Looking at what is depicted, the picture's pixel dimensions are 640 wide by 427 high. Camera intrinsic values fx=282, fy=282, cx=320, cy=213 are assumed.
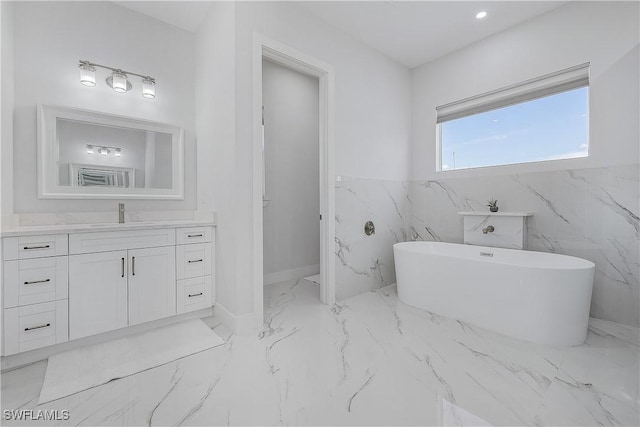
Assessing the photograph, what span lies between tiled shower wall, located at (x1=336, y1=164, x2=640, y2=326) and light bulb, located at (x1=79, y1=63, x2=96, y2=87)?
2291 mm

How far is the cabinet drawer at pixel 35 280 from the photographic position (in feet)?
5.51

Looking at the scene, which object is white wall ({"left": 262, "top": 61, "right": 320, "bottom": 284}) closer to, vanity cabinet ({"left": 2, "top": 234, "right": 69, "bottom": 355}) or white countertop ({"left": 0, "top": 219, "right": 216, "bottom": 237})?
white countertop ({"left": 0, "top": 219, "right": 216, "bottom": 237})

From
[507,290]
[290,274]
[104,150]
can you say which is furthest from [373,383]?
[104,150]

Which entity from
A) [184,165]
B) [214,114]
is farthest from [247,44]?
[184,165]

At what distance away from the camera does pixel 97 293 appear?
1.97 meters

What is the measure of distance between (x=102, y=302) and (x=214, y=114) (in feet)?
5.53

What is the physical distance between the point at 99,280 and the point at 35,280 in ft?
1.06

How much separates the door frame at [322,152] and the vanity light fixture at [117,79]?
1.11 meters

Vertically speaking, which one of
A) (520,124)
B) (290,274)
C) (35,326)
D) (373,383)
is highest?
(520,124)

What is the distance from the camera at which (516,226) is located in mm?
2789

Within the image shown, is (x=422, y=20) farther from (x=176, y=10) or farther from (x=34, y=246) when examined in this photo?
(x=34, y=246)

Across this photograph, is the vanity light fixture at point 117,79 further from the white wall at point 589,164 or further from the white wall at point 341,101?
the white wall at point 589,164

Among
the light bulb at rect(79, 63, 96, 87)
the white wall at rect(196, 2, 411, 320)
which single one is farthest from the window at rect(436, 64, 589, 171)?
the light bulb at rect(79, 63, 96, 87)

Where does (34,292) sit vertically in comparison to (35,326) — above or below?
above
